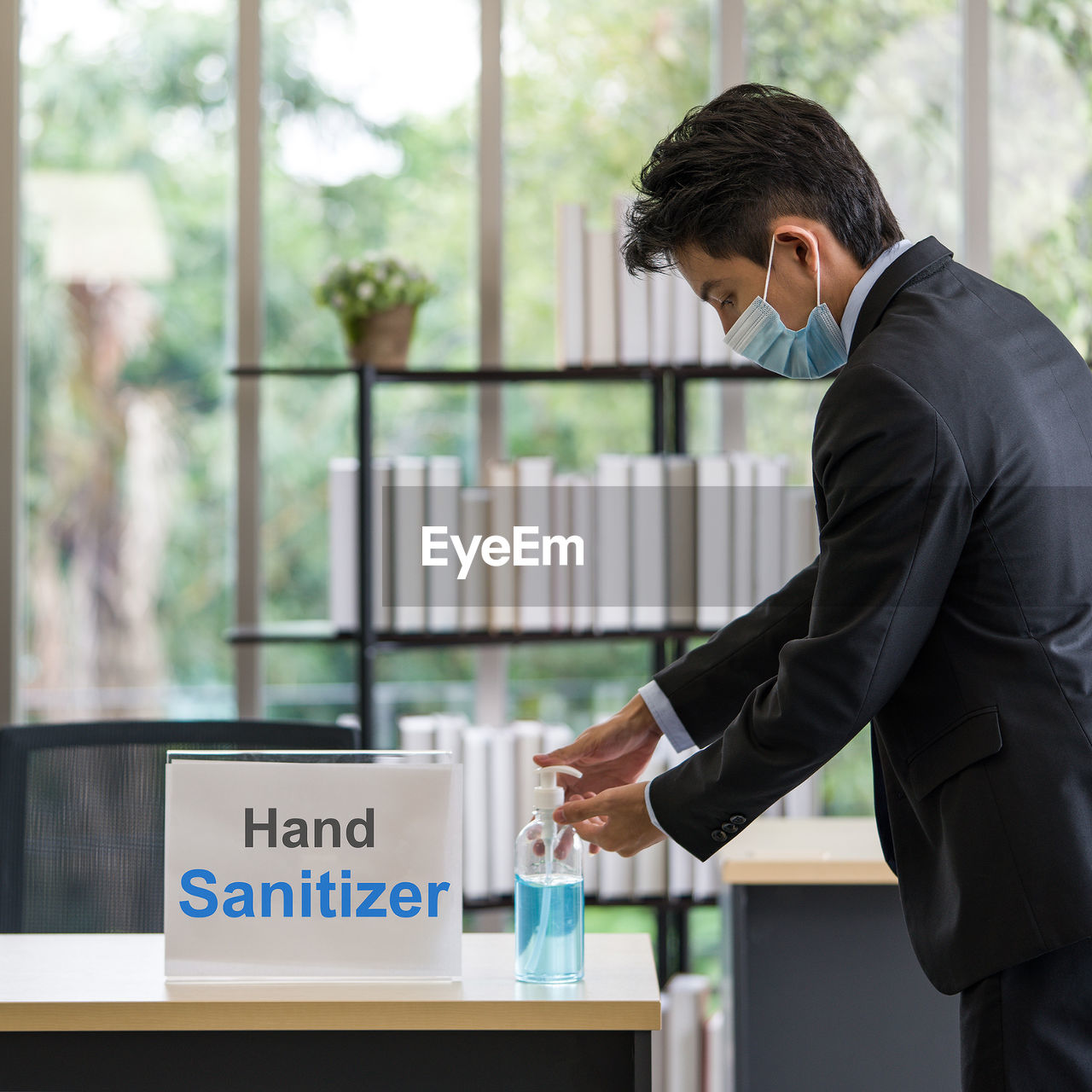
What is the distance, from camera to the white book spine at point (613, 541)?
237 cm

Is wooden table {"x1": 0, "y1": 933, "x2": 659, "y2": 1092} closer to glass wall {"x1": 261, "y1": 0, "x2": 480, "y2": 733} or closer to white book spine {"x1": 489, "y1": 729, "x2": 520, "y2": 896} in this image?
white book spine {"x1": 489, "y1": 729, "x2": 520, "y2": 896}

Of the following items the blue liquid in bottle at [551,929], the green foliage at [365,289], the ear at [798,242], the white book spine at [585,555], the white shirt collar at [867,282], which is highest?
the green foliage at [365,289]

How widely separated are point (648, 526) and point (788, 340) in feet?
3.70

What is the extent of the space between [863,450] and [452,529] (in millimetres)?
1405

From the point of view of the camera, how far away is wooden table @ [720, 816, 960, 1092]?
180 cm

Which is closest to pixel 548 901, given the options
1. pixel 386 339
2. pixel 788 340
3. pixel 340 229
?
pixel 788 340

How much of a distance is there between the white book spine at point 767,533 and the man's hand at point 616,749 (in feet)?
3.43

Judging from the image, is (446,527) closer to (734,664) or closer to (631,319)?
(631,319)

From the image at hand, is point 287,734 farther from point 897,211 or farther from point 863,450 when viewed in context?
point 897,211

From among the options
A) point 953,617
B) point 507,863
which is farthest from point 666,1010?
point 953,617

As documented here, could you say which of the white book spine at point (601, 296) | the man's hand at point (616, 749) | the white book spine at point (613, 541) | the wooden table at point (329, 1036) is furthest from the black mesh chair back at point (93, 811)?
the white book spine at point (601, 296)

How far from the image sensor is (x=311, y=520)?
8.58 ft

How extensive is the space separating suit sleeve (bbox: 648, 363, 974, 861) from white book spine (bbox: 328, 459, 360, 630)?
135 cm

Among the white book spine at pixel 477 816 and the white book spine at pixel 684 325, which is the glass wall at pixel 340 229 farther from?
the white book spine at pixel 684 325
